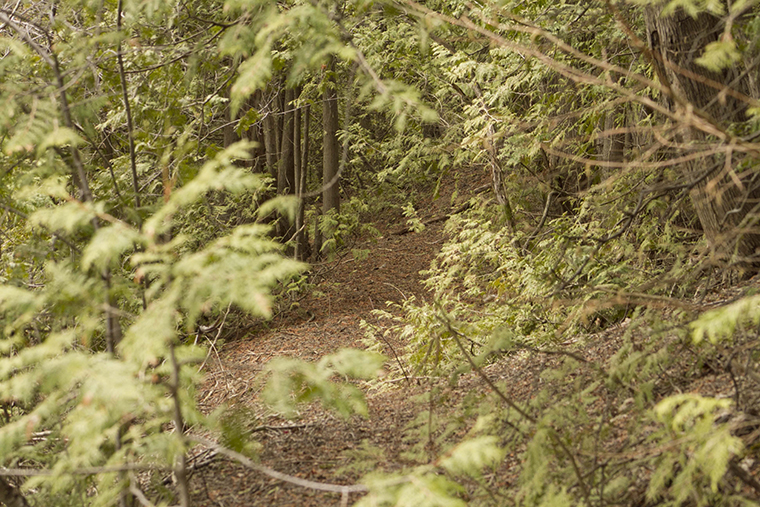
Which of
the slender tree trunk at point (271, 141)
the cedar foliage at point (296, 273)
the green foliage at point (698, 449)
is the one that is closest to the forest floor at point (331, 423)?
the cedar foliage at point (296, 273)

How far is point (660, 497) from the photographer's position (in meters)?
2.75

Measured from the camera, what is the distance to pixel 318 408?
5.79 m

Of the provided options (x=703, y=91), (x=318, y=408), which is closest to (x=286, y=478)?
(x=318, y=408)

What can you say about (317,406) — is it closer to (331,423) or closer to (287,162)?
(331,423)

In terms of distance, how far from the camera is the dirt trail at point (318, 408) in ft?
12.7

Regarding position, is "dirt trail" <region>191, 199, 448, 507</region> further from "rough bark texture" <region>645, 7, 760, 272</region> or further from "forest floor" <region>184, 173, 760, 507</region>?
"rough bark texture" <region>645, 7, 760, 272</region>

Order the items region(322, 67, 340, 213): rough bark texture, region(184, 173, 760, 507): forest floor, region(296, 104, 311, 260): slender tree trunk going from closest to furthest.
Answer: region(184, 173, 760, 507): forest floor
region(296, 104, 311, 260): slender tree trunk
region(322, 67, 340, 213): rough bark texture

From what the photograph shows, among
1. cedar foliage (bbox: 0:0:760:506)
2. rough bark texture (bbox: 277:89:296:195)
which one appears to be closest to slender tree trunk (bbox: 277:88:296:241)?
rough bark texture (bbox: 277:89:296:195)

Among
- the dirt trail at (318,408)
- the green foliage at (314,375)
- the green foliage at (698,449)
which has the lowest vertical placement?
the dirt trail at (318,408)

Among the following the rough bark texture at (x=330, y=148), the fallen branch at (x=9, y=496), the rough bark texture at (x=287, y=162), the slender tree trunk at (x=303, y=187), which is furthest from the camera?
the rough bark texture at (x=330, y=148)

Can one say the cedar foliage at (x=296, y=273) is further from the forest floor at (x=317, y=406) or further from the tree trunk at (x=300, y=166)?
the tree trunk at (x=300, y=166)

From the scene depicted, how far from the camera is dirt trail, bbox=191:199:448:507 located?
3.88 meters

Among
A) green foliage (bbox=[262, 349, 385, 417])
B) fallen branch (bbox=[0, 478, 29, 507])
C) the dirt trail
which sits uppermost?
green foliage (bbox=[262, 349, 385, 417])

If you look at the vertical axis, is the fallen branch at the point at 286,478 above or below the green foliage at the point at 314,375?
below
